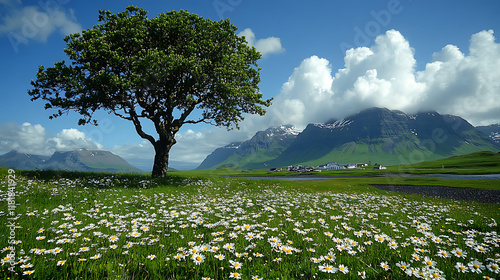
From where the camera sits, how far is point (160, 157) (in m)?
26.0

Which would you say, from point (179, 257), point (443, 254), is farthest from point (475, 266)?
point (179, 257)

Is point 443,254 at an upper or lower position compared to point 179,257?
lower

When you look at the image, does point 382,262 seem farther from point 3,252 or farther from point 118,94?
point 118,94

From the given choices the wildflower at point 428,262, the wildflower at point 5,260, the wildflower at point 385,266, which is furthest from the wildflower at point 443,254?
the wildflower at point 5,260

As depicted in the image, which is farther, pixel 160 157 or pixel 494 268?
pixel 160 157

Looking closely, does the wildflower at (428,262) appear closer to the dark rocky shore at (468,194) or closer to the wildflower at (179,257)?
the wildflower at (179,257)

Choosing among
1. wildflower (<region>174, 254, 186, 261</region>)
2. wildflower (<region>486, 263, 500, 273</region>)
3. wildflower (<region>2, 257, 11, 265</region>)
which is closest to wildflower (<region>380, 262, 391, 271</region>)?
wildflower (<region>486, 263, 500, 273</region>)

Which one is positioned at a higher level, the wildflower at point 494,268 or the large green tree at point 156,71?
the large green tree at point 156,71

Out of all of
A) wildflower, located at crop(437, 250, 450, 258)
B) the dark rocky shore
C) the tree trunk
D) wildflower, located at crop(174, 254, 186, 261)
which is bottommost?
the dark rocky shore

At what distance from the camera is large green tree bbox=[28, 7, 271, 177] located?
20.9 meters

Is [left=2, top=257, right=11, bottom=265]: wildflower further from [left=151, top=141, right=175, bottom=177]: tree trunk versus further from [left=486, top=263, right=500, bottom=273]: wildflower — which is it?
[left=151, top=141, right=175, bottom=177]: tree trunk

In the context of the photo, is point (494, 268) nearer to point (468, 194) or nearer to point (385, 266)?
point (385, 266)

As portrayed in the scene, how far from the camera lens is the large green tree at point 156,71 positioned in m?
20.9

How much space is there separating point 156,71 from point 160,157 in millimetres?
10041
